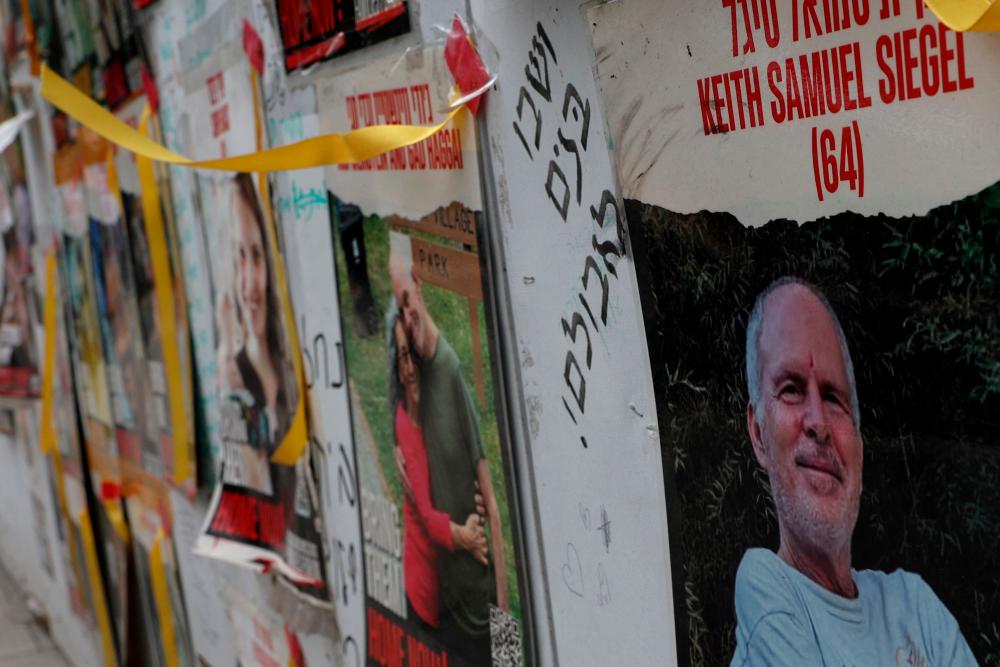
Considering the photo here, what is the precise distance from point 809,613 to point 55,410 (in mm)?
4079

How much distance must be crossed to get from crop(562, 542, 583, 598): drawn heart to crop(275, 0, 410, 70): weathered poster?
597 millimetres

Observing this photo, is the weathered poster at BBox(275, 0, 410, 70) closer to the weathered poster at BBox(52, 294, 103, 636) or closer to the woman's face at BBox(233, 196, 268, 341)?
the woman's face at BBox(233, 196, 268, 341)

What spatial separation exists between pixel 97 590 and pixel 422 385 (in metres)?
3.01

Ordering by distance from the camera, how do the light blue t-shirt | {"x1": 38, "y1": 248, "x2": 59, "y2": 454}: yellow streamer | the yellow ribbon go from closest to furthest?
the yellow ribbon, the light blue t-shirt, {"x1": 38, "y1": 248, "x2": 59, "y2": 454}: yellow streamer

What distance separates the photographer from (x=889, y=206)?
2.59 feet

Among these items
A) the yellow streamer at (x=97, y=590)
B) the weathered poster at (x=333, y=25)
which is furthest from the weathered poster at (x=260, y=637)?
the yellow streamer at (x=97, y=590)

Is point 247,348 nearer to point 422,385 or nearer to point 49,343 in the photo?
point 422,385

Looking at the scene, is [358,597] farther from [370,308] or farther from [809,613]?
[809,613]

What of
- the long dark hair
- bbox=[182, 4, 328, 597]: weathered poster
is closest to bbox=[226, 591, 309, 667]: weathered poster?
bbox=[182, 4, 328, 597]: weathered poster

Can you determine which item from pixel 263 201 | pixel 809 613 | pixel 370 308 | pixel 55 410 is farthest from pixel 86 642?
pixel 809 613

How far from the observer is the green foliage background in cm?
74

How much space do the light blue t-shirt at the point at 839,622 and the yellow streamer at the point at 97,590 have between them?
3505 millimetres

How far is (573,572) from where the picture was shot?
1.33 m

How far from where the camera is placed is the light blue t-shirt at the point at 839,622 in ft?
2.66
